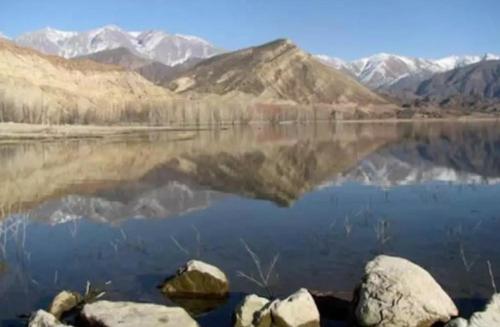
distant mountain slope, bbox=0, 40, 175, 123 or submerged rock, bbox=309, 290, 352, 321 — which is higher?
distant mountain slope, bbox=0, 40, 175, 123

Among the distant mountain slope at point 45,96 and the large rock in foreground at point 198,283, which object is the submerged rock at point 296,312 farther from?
the distant mountain slope at point 45,96

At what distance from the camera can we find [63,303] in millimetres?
→ 16016

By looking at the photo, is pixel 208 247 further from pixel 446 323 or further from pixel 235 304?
pixel 446 323

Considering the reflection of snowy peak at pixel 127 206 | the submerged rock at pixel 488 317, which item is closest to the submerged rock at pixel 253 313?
the submerged rock at pixel 488 317

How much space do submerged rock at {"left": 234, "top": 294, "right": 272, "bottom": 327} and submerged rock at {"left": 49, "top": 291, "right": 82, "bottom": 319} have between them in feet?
15.3

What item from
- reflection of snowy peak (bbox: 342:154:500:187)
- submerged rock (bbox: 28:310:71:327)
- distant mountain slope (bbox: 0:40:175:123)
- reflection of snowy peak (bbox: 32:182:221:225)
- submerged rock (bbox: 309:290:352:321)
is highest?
distant mountain slope (bbox: 0:40:175:123)

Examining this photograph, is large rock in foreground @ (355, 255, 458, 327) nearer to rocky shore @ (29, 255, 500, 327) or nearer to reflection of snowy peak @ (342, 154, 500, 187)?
rocky shore @ (29, 255, 500, 327)

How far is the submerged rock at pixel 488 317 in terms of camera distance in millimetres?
12352

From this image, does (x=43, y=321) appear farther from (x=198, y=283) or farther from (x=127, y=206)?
(x=127, y=206)

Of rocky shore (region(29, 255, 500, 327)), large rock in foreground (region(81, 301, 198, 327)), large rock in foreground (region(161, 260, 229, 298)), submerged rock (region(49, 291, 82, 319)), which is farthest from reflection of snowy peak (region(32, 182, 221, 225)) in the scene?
rocky shore (region(29, 255, 500, 327))

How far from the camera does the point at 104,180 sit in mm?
47469

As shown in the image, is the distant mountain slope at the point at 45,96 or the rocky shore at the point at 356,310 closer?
the rocky shore at the point at 356,310

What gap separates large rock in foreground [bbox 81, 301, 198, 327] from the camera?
1380 cm

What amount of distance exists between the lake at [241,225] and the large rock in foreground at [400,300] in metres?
1.81
